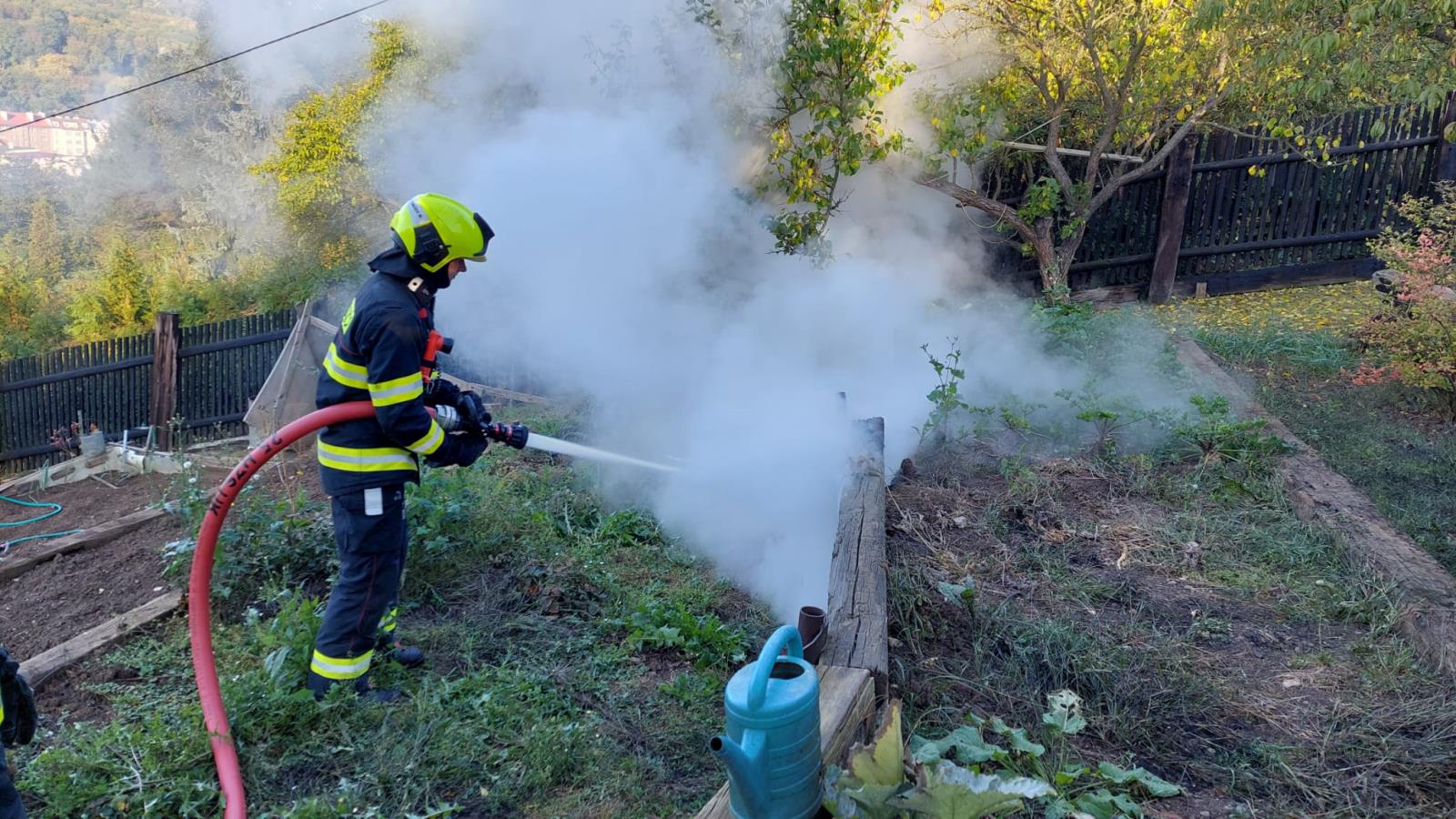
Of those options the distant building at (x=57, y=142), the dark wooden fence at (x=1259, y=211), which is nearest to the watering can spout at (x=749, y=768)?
the dark wooden fence at (x=1259, y=211)

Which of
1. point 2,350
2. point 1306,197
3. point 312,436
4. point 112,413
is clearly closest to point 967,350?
point 1306,197

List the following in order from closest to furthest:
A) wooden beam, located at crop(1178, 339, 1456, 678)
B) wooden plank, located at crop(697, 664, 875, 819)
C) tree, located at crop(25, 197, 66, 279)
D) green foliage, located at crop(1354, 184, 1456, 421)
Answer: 1. wooden plank, located at crop(697, 664, 875, 819)
2. wooden beam, located at crop(1178, 339, 1456, 678)
3. green foliage, located at crop(1354, 184, 1456, 421)
4. tree, located at crop(25, 197, 66, 279)

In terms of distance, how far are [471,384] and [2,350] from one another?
1197 cm

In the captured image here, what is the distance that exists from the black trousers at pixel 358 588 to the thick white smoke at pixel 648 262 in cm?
285

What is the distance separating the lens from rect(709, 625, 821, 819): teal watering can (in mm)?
1987

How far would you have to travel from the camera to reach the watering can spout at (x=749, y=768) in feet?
6.41

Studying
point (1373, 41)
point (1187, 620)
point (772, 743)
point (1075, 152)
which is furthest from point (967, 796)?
point (1075, 152)

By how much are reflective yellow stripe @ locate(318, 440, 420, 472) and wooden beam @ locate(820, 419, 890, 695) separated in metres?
1.56

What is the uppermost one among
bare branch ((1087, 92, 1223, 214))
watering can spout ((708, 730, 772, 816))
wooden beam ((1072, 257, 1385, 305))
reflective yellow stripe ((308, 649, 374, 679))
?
bare branch ((1087, 92, 1223, 214))

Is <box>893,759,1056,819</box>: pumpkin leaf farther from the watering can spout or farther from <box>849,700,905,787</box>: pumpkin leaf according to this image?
the watering can spout

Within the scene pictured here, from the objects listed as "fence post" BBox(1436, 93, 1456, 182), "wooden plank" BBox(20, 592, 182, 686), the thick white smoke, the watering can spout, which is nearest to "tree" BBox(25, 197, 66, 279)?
the thick white smoke

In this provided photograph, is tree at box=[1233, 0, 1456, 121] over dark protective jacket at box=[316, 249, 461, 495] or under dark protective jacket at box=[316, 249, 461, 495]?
over

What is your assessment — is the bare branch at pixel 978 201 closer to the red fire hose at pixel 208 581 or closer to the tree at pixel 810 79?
the tree at pixel 810 79

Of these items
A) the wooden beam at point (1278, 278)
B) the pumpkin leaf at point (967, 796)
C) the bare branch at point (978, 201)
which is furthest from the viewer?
the wooden beam at point (1278, 278)
